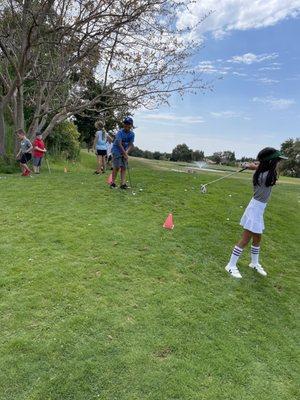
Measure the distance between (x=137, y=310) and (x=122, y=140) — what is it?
20.9 ft

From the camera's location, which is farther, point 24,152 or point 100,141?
point 100,141

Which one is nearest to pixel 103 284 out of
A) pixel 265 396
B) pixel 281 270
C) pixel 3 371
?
pixel 3 371

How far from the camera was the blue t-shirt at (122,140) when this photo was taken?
423 inches

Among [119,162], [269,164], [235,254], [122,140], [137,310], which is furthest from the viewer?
[119,162]

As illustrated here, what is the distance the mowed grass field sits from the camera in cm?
407

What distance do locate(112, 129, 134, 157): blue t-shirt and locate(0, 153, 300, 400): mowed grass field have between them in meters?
2.02

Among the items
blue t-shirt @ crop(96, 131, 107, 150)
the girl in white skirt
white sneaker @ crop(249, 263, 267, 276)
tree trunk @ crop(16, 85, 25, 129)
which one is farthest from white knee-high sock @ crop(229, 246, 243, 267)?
tree trunk @ crop(16, 85, 25, 129)

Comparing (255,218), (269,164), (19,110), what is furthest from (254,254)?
(19,110)

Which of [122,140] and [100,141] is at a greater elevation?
[122,140]

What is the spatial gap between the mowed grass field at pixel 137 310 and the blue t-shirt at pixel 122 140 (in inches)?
79.7

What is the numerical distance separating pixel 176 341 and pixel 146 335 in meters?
0.35

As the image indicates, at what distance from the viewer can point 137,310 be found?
5184 millimetres

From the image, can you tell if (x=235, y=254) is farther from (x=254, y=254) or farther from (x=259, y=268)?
(x=259, y=268)

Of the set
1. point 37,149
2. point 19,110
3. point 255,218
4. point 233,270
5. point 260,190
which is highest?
point 19,110
